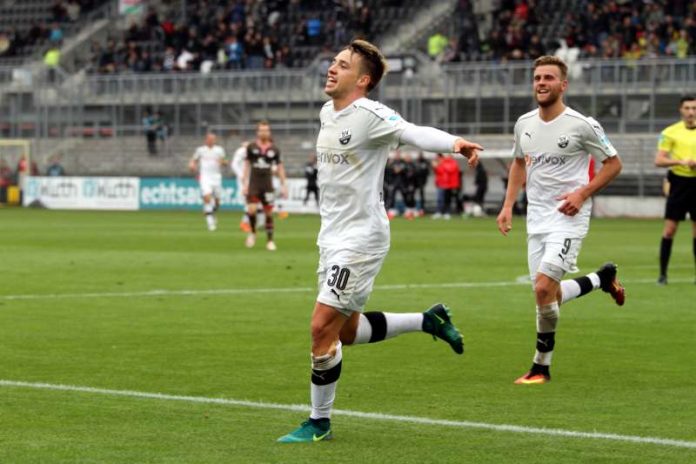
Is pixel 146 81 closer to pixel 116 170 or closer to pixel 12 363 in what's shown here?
pixel 116 170

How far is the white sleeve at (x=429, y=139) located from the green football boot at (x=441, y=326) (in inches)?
60.7

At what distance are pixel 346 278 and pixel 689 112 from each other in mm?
10874

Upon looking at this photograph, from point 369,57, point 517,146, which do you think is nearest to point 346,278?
point 369,57

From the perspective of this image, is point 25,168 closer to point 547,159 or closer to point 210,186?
point 210,186

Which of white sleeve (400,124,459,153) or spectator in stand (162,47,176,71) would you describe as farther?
spectator in stand (162,47,176,71)

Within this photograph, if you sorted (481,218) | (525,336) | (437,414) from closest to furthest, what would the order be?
(437,414)
(525,336)
(481,218)

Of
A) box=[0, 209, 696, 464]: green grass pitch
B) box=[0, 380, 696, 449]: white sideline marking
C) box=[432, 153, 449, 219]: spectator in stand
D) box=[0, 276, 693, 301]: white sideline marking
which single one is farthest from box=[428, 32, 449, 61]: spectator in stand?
box=[0, 380, 696, 449]: white sideline marking

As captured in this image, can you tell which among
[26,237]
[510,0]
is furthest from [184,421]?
[510,0]

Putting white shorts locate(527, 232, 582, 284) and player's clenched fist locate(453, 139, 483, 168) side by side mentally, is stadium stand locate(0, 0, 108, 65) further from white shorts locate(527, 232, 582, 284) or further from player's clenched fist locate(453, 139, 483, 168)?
player's clenched fist locate(453, 139, 483, 168)

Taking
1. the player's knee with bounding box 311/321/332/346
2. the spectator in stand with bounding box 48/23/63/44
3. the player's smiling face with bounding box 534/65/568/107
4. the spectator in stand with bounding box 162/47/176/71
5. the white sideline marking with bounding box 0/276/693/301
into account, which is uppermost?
the spectator in stand with bounding box 48/23/63/44

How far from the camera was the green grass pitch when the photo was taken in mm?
7582

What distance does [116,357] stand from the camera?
37.1 ft

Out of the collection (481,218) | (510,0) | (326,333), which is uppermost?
Result: (510,0)

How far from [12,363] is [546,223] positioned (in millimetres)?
3931
